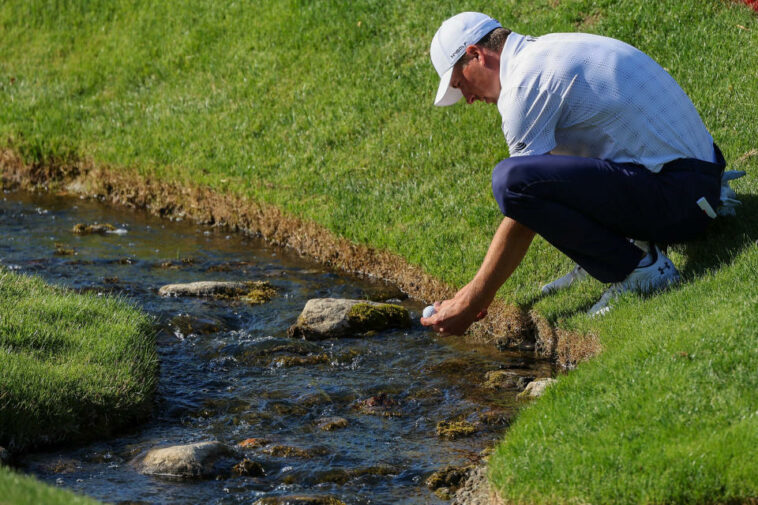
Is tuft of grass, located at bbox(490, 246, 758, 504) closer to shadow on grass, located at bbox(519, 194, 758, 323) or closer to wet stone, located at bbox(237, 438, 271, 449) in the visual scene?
shadow on grass, located at bbox(519, 194, 758, 323)

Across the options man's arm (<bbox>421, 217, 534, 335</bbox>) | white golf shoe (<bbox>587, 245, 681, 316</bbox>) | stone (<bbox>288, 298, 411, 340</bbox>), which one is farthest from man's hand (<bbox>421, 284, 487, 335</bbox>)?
stone (<bbox>288, 298, 411, 340</bbox>)

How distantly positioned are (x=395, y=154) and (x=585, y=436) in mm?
7333

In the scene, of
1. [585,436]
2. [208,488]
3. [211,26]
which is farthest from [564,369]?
[211,26]

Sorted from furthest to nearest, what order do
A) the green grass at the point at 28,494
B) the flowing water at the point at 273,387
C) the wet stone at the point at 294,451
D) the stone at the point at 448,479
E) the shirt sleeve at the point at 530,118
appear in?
the shirt sleeve at the point at 530,118
the wet stone at the point at 294,451
the flowing water at the point at 273,387
the stone at the point at 448,479
the green grass at the point at 28,494

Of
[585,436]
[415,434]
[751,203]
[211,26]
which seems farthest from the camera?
[211,26]

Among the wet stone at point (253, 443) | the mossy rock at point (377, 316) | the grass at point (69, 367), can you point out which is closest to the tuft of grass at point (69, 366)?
the grass at point (69, 367)

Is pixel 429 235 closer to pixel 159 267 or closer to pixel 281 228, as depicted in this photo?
pixel 281 228

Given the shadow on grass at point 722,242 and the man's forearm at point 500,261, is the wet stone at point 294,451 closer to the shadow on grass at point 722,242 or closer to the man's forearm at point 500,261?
the man's forearm at point 500,261

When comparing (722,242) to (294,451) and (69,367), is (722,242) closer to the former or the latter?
(294,451)

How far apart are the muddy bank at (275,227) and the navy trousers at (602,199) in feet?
2.93

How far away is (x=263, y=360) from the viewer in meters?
8.15

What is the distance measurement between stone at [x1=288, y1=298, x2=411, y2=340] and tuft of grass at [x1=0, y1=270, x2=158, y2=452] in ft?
4.70

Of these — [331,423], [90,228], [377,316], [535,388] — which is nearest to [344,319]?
→ [377,316]

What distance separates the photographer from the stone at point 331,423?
6.81m
